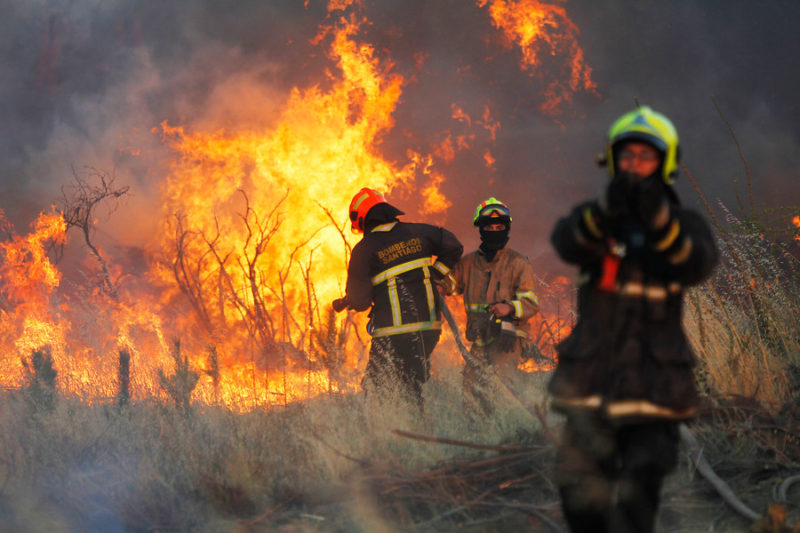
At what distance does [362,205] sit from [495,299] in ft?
5.26

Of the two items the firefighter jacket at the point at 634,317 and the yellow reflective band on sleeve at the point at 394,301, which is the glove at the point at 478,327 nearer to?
the yellow reflective band on sleeve at the point at 394,301

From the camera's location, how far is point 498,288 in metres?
6.27

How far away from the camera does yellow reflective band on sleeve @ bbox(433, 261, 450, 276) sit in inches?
259

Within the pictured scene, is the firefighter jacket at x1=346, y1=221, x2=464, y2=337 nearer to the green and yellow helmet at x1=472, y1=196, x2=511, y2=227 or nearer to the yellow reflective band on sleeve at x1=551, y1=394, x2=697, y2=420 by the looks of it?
the green and yellow helmet at x1=472, y1=196, x2=511, y2=227

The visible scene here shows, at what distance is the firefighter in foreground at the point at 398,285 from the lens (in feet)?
21.0

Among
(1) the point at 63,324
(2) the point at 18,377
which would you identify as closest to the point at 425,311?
(2) the point at 18,377

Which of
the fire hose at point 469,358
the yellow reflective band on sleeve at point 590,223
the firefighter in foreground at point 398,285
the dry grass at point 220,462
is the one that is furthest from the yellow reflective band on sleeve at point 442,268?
the yellow reflective band on sleeve at point 590,223

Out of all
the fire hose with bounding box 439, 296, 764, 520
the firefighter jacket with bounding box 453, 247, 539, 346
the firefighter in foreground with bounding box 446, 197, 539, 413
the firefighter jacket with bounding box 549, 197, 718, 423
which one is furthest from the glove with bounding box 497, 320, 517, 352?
the firefighter jacket with bounding box 549, 197, 718, 423

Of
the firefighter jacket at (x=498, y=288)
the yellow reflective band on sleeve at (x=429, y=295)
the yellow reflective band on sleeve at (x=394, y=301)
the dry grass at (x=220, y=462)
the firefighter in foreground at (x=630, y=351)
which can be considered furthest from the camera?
the yellow reflective band on sleeve at (x=429, y=295)

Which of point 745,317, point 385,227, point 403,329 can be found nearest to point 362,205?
point 385,227

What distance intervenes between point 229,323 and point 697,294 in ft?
42.5

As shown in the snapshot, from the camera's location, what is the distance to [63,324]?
13.8 meters

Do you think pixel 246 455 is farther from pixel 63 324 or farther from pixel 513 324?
pixel 63 324

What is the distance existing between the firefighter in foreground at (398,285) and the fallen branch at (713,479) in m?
2.74
